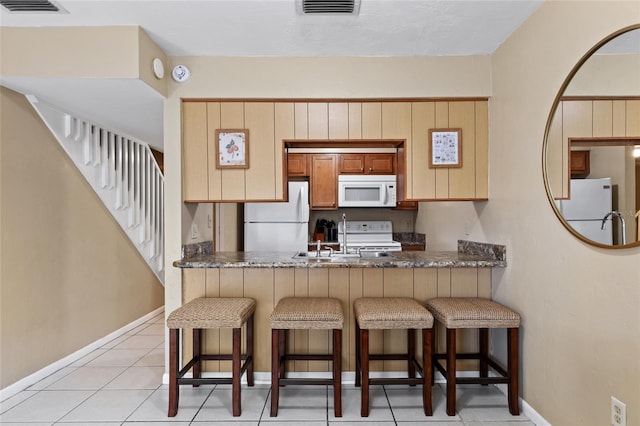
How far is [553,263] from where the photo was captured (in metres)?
→ 1.83

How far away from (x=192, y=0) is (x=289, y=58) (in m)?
0.77

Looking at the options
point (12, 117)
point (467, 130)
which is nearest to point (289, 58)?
point (467, 130)

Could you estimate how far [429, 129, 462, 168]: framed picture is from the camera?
255 cm

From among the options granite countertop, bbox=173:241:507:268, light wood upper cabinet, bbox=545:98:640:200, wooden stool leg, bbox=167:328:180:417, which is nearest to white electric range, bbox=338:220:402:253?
granite countertop, bbox=173:241:507:268

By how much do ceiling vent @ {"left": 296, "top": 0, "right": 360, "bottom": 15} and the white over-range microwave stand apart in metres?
2.46

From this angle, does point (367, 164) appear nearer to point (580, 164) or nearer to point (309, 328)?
point (309, 328)

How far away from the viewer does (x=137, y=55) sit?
83.4 inches

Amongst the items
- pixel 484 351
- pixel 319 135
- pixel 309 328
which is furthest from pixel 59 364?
pixel 484 351

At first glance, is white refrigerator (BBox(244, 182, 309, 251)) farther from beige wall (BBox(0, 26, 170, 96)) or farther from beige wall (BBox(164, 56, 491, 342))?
beige wall (BBox(0, 26, 170, 96))

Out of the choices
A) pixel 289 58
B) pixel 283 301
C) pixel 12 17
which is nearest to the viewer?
pixel 12 17

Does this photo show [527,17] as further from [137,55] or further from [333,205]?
[333,205]

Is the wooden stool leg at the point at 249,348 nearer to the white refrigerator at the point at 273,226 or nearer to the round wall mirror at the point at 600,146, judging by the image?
the white refrigerator at the point at 273,226

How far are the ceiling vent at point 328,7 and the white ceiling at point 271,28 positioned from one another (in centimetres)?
4

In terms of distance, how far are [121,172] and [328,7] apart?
2631 millimetres
